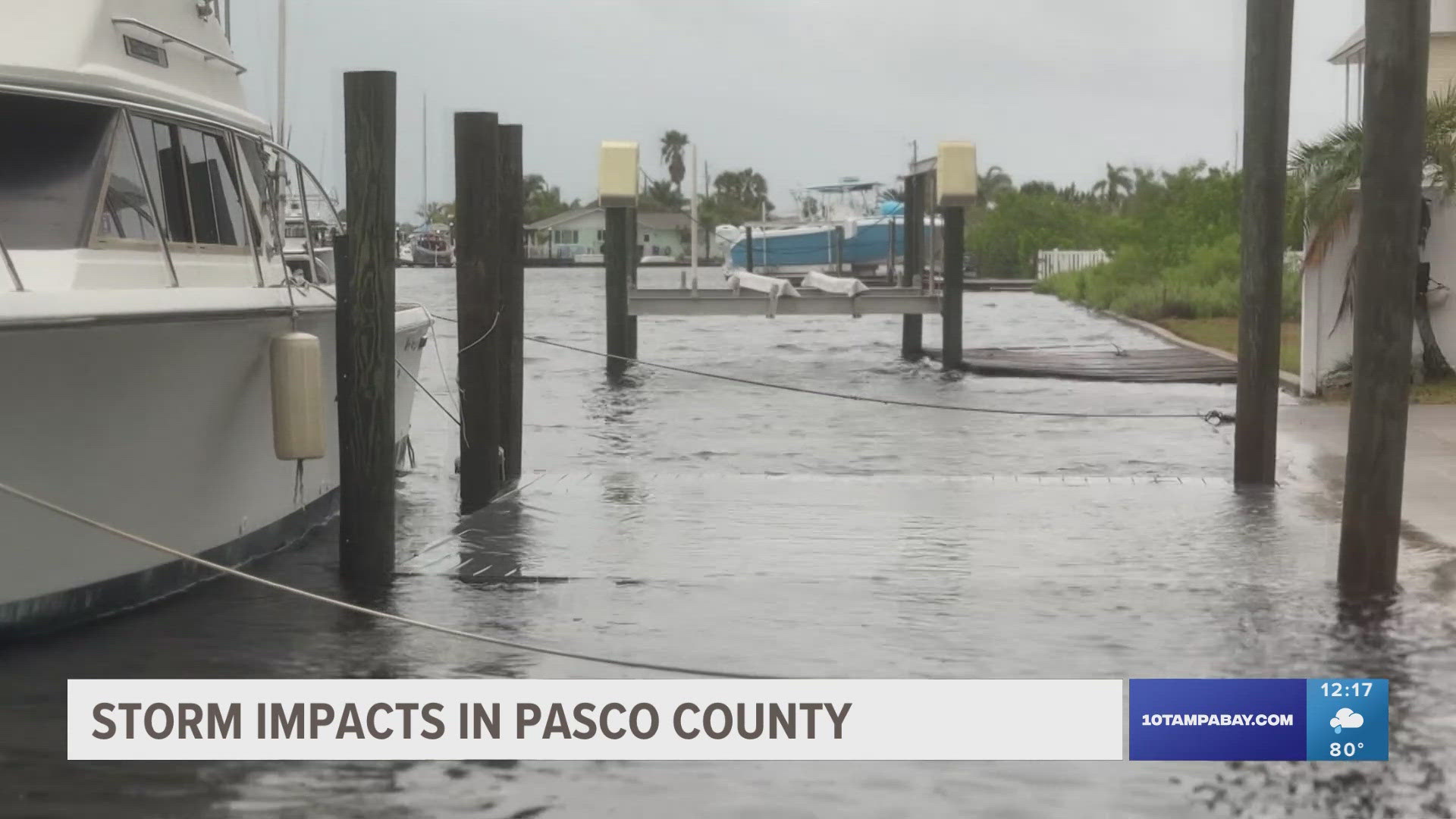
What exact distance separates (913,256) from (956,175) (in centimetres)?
508

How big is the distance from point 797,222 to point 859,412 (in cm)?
3092

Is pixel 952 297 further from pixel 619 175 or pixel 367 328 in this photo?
pixel 367 328

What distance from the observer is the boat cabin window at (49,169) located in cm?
959

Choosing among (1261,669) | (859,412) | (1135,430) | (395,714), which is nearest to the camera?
(395,714)

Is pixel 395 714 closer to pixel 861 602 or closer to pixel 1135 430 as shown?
pixel 861 602

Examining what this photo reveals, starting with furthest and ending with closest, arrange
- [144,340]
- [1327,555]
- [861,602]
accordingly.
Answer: [1327,555] → [861,602] → [144,340]

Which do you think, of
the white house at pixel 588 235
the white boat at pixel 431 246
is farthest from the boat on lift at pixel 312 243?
the white house at pixel 588 235

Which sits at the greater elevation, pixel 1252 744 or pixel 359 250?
pixel 359 250

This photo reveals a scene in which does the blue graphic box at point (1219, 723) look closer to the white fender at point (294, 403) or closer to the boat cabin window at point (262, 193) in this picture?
the white fender at point (294, 403)

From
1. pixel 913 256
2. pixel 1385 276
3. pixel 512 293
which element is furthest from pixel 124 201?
pixel 913 256

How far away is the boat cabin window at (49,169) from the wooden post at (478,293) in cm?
349

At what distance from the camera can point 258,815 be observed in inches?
261

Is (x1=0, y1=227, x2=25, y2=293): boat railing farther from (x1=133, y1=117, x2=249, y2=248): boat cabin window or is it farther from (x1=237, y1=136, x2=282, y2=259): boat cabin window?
(x1=237, y1=136, x2=282, y2=259): boat cabin window

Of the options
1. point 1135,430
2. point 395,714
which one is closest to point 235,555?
point 395,714
